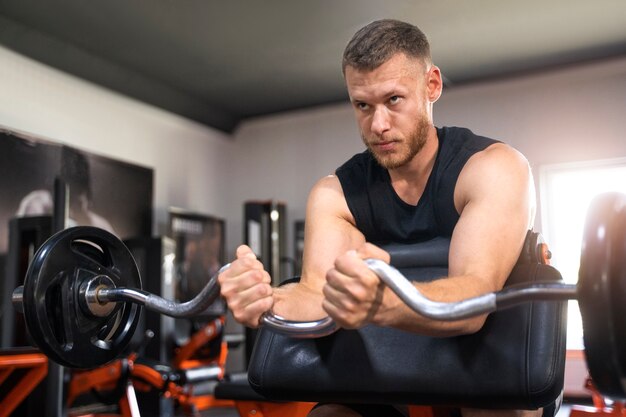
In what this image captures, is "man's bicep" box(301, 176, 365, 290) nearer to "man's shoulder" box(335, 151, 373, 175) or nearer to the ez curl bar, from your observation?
"man's shoulder" box(335, 151, 373, 175)

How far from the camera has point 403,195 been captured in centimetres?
137

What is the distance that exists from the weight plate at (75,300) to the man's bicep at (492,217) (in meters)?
0.65

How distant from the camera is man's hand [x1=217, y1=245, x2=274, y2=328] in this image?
1.03 m

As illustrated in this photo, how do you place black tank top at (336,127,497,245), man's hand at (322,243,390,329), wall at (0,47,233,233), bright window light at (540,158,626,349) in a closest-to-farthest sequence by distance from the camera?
man's hand at (322,243,390,329)
black tank top at (336,127,497,245)
wall at (0,47,233,233)
bright window light at (540,158,626,349)

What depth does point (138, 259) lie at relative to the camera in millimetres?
4613

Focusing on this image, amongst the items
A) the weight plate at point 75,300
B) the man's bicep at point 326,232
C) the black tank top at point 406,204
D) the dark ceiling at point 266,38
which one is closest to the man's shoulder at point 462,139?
the black tank top at point 406,204

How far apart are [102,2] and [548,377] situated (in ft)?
12.9

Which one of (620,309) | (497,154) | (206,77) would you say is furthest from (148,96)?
(620,309)

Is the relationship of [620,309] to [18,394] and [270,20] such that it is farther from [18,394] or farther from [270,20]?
[270,20]

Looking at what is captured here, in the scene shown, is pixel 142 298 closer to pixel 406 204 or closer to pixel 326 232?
pixel 326 232

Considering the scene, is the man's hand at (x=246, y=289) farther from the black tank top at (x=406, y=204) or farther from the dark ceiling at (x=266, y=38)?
the dark ceiling at (x=266, y=38)

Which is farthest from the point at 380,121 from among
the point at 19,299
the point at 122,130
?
the point at 122,130

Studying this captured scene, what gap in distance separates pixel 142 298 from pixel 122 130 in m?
4.58

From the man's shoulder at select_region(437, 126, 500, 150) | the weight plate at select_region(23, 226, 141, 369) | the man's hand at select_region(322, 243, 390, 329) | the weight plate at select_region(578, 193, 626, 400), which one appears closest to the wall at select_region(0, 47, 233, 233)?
the weight plate at select_region(23, 226, 141, 369)
